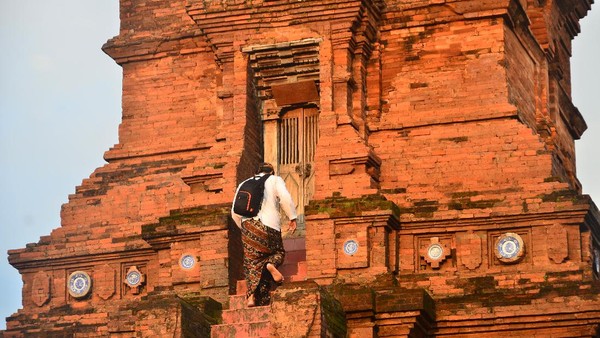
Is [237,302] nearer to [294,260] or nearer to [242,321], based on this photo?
[242,321]

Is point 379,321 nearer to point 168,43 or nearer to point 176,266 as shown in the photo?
point 176,266

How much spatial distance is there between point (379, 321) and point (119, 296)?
5138 mm

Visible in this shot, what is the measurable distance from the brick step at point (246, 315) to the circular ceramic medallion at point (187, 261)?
9.24ft

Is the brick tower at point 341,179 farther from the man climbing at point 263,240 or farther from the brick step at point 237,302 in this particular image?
the man climbing at point 263,240

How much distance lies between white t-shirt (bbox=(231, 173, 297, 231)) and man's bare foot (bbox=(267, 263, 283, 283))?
0.62 meters

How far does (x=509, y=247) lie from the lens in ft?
110

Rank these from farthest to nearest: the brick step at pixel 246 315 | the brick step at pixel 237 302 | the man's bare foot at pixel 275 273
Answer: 1. the brick step at pixel 237 302
2. the man's bare foot at pixel 275 273
3. the brick step at pixel 246 315

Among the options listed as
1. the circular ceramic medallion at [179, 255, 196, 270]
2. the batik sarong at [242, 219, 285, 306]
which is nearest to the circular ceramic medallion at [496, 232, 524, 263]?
the batik sarong at [242, 219, 285, 306]

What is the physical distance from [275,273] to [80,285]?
16.8 ft

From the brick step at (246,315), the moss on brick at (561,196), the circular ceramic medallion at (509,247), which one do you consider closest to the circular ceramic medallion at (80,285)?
the brick step at (246,315)

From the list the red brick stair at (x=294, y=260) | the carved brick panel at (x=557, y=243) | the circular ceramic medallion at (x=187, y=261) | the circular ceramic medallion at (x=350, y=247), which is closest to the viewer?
the carved brick panel at (x=557, y=243)

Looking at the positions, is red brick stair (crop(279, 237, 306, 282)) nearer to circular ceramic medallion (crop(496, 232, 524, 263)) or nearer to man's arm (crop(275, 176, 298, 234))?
man's arm (crop(275, 176, 298, 234))

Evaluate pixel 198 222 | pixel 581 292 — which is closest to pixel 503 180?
pixel 581 292

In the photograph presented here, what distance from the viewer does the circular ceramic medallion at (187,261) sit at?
3431cm
